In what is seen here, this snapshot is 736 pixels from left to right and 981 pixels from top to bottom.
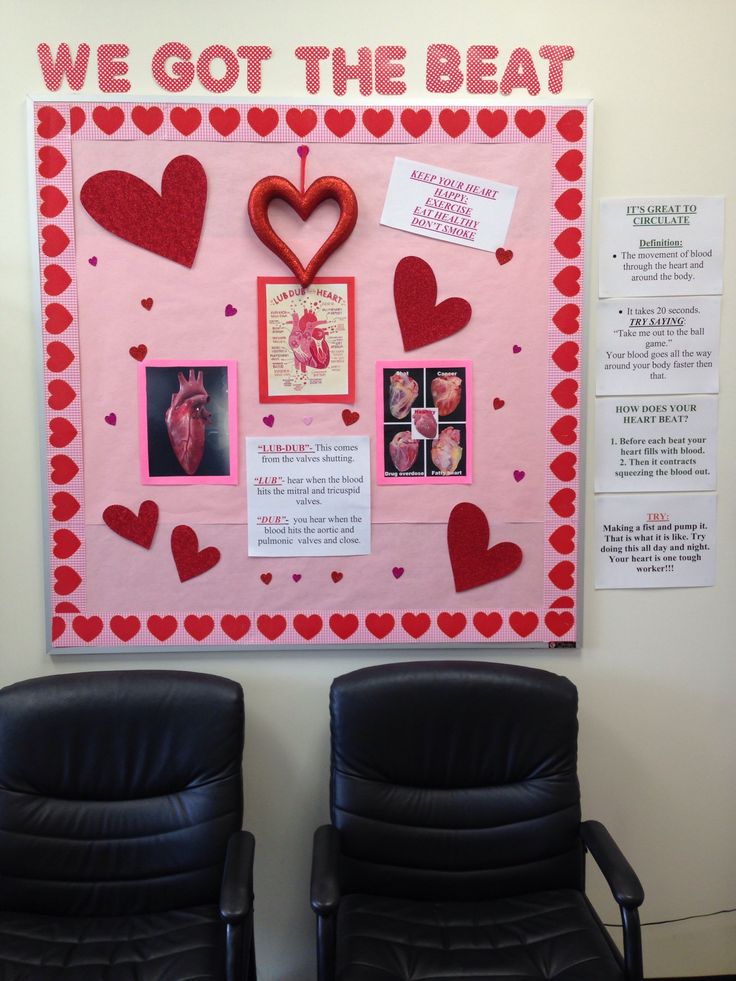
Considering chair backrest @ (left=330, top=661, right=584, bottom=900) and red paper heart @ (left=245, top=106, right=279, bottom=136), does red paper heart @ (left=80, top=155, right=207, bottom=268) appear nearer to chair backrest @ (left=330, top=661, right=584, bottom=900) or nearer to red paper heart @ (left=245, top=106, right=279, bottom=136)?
red paper heart @ (left=245, top=106, right=279, bottom=136)

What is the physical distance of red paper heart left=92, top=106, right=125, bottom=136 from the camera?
155cm

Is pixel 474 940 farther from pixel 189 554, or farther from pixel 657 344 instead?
pixel 657 344

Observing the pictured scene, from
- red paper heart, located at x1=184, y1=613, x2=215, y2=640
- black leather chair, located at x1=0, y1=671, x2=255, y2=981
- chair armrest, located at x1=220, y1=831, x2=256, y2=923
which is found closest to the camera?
chair armrest, located at x1=220, y1=831, x2=256, y2=923

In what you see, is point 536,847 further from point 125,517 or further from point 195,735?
point 125,517

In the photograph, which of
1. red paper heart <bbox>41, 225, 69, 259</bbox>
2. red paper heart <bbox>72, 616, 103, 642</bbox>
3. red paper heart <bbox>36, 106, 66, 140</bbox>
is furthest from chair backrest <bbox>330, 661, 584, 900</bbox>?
red paper heart <bbox>36, 106, 66, 140</bbox>

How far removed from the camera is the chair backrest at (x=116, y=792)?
1470mm

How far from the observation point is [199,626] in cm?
167

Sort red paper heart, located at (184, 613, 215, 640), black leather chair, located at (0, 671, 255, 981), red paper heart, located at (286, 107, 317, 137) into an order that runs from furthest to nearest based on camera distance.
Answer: red paper heart, located at (184, 613, 215, 640) → red paper heart, located at (286, 107, 317, 137) → black leather chair, located at (0, 671, 255, 981)

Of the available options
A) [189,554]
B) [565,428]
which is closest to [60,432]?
[189,554]

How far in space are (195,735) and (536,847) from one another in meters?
0.78

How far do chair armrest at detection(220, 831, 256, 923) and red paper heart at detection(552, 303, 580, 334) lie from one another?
1.33 m

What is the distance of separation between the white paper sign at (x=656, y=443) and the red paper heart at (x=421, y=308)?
1.32 feet

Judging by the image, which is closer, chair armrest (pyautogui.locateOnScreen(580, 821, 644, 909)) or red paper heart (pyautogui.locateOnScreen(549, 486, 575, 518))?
chair armrest (pyautogui.locateOnScreen(580, 821, 644, 909))

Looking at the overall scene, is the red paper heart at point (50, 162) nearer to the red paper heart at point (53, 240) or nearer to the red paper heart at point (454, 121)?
the red paper heart at point (53, 240)
